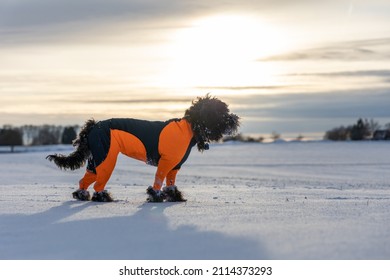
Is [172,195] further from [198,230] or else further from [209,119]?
[198,230]

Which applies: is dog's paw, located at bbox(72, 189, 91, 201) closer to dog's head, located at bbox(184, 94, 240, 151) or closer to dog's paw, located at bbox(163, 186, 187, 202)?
dog's paw, located at bbox(163, 186, 187, 202)

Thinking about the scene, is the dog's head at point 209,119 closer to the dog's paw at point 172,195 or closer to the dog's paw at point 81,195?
the dog's paw at point 172,195

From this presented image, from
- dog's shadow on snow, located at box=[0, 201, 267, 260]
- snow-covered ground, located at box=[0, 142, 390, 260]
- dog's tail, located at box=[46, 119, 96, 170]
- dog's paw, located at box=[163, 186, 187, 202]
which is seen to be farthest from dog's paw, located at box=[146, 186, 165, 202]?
dog's shadow on snow, located at box=[0, 201, 267, 260]

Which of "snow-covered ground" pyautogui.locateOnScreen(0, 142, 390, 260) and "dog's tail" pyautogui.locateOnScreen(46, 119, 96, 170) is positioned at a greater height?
"dog's tail" pyautogui.locateOnScreen(46, 119, 96, 170)

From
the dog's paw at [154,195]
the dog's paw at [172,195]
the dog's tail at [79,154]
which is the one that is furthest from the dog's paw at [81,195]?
the dog's paw at [172,195]

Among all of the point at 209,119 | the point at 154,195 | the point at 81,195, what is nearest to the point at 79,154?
the point at 81,195

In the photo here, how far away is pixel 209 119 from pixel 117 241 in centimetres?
376

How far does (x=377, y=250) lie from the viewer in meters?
5.48

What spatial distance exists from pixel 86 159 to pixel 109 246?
4.22 m

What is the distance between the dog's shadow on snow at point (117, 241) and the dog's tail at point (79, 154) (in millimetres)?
2664

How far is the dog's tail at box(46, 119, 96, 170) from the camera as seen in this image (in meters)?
9.95

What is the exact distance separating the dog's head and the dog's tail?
1.67m

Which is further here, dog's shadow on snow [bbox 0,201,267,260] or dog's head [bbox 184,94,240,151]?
dog's head [bbox 184,94,240,151]

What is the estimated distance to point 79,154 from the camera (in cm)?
1002
